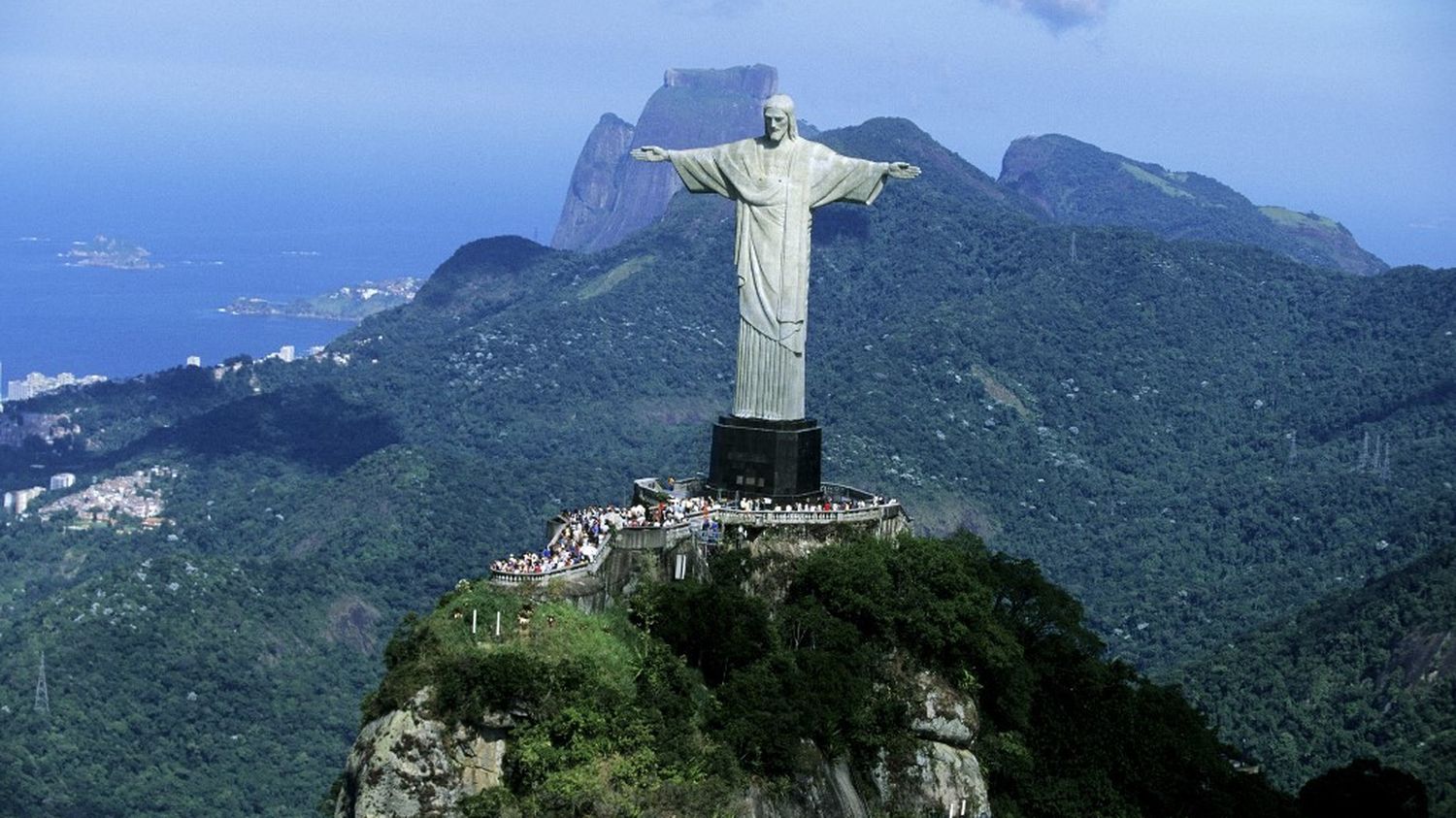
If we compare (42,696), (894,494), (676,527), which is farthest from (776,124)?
(894,494)

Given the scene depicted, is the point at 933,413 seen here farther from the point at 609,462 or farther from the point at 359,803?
the point at 359,803

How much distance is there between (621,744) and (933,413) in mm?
119162

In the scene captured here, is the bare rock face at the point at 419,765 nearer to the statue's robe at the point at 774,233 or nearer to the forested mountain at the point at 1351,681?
the statue's robe at the point at 774,233

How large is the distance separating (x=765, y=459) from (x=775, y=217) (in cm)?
476

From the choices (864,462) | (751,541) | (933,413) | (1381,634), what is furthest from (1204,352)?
(751,541)

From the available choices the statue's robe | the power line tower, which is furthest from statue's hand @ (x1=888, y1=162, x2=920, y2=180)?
the power line tower

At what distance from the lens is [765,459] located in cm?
5491

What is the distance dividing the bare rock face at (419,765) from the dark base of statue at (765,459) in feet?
35.1

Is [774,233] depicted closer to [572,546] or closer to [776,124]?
[776,124]

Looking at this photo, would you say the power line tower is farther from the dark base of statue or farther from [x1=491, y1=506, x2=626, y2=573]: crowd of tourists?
the dark base of statue

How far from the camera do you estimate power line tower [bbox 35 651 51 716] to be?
360 ft

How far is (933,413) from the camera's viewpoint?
541 ft

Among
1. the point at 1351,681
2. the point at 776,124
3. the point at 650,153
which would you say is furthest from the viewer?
the point at 1351,681

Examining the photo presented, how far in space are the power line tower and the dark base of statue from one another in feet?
199
